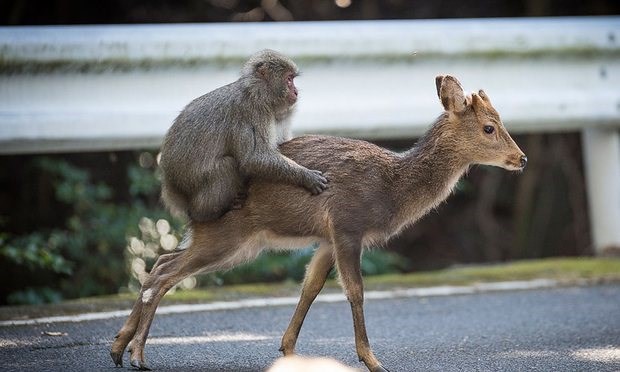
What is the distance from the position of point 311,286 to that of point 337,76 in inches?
97.1

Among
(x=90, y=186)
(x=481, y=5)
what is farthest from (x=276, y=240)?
(x=481, y=5)

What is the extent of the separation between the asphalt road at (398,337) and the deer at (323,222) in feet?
0.79

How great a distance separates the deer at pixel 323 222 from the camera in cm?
496

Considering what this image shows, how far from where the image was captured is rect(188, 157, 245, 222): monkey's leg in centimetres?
506

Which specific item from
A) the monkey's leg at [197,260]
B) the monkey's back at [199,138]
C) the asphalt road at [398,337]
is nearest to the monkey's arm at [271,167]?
the monkey's back at [199,138]

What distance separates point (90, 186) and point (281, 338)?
151 inches

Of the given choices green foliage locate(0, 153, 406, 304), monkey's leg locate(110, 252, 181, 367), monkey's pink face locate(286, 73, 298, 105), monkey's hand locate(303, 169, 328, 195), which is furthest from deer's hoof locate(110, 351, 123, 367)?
green foliage locate(0, 153, 406, 304)

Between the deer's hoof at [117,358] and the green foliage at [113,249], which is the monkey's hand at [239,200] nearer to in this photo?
the deer's hoof at [117,358]

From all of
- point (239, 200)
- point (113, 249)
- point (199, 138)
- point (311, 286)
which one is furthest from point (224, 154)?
point (113, 249)

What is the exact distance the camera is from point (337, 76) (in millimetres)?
7320

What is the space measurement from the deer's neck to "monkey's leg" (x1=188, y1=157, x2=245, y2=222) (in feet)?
2.57

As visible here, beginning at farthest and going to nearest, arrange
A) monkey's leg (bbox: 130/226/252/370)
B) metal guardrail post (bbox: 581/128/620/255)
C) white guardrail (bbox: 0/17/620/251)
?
metal guardrail post (bbox: 581/128/620/255) < white guardrail (bbox: 0/17/620/251) < monkey's leg (bbox: 130/226/252/370)

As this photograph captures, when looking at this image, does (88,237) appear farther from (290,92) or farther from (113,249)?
(290,92)

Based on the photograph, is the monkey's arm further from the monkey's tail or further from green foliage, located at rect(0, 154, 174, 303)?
green foliage, located at rect(0, 154, 174, 303)
